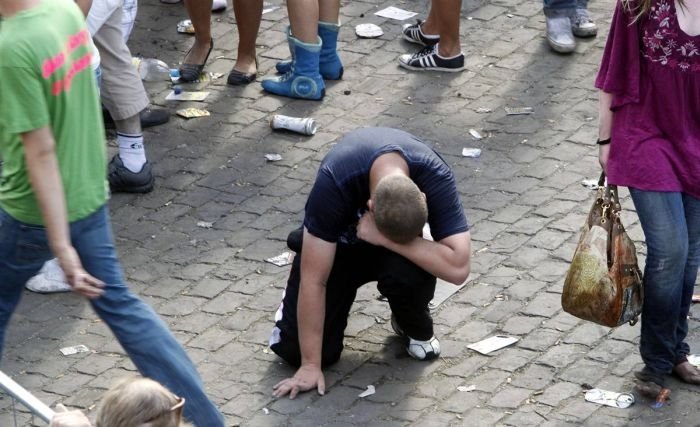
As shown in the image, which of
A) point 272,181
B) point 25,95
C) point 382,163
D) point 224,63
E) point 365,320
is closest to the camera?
point 25,95

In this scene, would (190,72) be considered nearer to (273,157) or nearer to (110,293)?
(273,157)

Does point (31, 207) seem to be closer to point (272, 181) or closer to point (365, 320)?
point (365, 320)

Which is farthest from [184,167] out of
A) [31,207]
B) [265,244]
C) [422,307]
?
[31,207]

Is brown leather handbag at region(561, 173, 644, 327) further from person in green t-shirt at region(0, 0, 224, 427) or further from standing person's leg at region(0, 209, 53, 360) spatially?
standing person's leg at region(0, 209, 53, 360)

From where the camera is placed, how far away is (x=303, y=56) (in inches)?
316

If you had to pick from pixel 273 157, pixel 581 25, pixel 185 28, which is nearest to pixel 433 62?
pixel 581 25

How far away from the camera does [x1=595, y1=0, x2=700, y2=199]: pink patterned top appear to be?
4848 millimetres

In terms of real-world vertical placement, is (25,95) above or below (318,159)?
above

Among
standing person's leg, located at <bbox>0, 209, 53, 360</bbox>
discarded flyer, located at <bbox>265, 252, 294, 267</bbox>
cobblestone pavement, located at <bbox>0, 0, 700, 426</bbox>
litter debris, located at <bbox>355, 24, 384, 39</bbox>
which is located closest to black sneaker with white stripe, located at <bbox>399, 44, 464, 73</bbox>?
cobblestone pavement, located at <bbox>0, 0, 700, 426</bbox>

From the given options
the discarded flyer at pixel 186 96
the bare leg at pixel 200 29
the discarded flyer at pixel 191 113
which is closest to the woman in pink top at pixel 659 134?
the discarded flyer at pixel 191 113

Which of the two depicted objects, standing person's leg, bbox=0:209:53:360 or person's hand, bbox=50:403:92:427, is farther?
standing person's leg, bbox=0:209:53:360

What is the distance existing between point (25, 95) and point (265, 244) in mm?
2516

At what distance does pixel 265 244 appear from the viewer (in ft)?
21.7

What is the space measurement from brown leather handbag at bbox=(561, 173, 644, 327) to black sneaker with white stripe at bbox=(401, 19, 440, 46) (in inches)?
147
